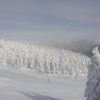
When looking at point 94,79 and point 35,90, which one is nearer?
point 94,79

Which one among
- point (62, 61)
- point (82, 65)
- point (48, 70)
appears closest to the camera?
point (48, 70)

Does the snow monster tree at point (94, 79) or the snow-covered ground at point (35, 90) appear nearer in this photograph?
the snow monster tree at point (94, 79)

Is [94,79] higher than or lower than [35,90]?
higher

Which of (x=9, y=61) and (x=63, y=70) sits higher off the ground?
(x=9, y=61)

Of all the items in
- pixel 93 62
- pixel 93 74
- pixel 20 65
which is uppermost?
pixel 20 65

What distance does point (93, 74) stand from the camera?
21.7 metres

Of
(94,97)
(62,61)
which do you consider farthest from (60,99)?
(62,61)

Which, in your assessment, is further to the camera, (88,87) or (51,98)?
(51,98)

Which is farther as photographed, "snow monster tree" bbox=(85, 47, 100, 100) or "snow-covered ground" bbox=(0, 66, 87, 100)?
"snow-covered ground" bbox=(0, 66, 87, 100)

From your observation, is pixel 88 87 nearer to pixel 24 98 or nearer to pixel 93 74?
pixel 93 74

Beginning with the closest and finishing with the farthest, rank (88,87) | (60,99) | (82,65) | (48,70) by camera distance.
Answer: (88,87), (60,99), (48,70), (82,65)

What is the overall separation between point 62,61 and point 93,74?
78.7 m

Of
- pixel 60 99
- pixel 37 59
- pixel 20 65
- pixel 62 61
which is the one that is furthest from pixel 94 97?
pixel 37 59

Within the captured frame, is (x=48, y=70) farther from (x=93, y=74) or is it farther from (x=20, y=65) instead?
(x=93, y=74)
